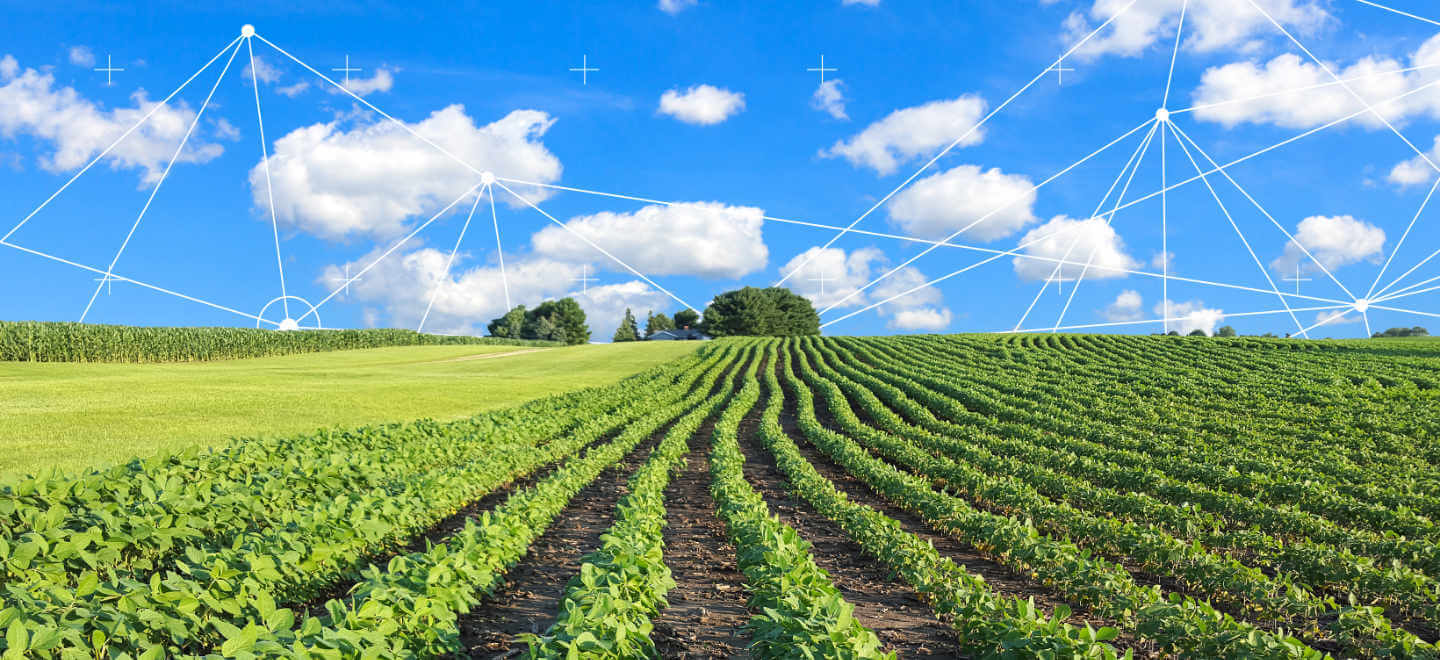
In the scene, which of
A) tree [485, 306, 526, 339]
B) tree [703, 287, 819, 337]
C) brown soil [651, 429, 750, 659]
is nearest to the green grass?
brown soil [651, 429, 750, 659]

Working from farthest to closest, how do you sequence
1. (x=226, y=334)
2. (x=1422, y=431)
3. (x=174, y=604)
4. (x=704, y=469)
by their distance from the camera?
(x=226, y=334) < (x=1422, y=431) < (x=704, y=469) < (x=174, y=604)

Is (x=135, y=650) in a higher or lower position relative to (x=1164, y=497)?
higher

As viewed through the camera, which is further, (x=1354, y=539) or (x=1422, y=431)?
(x=1422, y=431)

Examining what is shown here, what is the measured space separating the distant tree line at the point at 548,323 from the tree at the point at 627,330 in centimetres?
815

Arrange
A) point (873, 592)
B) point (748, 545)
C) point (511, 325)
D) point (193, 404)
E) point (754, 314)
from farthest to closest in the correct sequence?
point (511, 325) < point (754, 314) < point (193, 404) < point (873, 592) < point (748, 545)

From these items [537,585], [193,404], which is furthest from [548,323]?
[537,585]

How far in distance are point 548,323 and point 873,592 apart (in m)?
119

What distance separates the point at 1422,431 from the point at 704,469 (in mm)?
19404

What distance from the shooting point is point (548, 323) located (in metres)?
123

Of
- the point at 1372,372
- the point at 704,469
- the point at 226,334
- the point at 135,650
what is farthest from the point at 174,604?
the point at 226,334

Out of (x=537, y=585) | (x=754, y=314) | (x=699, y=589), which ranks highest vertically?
(x=754, y=314)

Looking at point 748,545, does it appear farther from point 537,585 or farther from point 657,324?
point 657,324

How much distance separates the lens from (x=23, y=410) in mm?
20938

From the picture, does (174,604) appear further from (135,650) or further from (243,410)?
(243,410)
